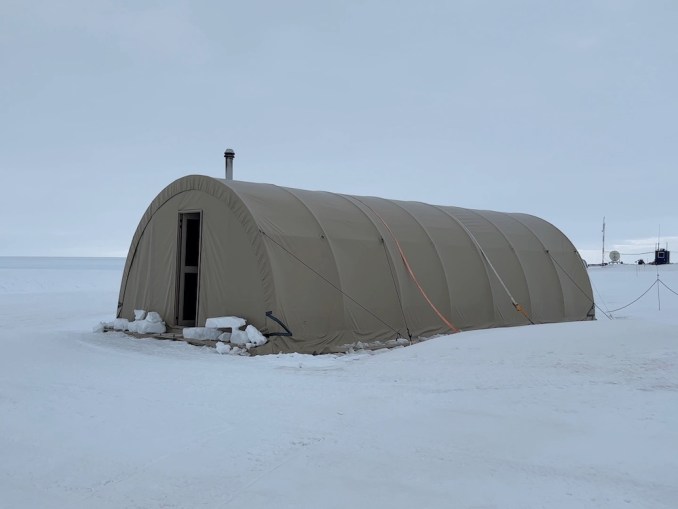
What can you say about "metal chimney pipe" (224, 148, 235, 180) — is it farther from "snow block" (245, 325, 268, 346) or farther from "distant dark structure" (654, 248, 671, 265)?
"distant dark structure" (654, 248, 671, 265)

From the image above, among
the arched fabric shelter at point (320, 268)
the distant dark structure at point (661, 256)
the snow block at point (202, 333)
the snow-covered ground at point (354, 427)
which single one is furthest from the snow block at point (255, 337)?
the distant dark structure at point (661, 256)

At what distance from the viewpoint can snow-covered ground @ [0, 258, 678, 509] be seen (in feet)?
14.0

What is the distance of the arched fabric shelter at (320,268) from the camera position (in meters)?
11.5

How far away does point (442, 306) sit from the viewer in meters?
14.3

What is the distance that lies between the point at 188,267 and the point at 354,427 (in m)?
8.37

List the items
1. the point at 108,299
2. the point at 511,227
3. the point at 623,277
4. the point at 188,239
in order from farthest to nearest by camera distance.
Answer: the point at 623,277 < the point at 108,299 < the point at 511,227 < the point at 188,239

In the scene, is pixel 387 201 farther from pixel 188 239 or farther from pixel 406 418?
pixel 406 418

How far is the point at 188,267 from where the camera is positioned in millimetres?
13289

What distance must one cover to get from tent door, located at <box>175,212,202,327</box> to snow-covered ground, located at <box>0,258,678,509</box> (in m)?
2.70

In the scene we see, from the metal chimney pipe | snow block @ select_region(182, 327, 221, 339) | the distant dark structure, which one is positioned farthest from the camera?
the distant dark structure

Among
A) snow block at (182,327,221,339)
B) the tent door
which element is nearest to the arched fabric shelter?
the tent door

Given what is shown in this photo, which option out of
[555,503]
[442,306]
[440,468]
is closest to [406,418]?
[440,468]

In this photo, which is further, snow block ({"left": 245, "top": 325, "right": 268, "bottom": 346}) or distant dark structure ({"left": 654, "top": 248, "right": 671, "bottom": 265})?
distant dark structure ({"left": 654, "top": 248, "right": 671, "bottom": 265})

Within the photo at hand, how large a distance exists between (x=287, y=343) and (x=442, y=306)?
481cm
